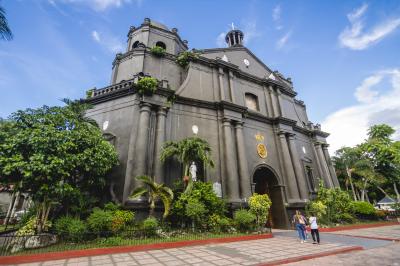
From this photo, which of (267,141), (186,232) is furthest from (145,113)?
(267,141)

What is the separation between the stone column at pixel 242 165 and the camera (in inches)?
534

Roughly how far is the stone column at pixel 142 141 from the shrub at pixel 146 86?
880mm

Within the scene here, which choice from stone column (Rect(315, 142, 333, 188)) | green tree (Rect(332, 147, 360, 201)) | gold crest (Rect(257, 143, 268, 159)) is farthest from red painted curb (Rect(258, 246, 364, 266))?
green tree (Rect(332, 147, 360, 201))

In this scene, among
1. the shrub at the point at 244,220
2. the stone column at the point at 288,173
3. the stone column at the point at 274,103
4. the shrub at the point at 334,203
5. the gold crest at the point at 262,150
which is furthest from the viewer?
the stone column at the point at 274,103

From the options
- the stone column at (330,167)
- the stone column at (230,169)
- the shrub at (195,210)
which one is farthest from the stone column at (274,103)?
the shrub at (195,210)

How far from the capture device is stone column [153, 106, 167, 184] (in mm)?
11805

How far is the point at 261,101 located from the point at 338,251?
14381mm

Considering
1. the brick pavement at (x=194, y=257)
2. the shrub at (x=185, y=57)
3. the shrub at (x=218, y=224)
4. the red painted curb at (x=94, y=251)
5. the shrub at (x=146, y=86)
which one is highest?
the shrub at (x=185, y=57)

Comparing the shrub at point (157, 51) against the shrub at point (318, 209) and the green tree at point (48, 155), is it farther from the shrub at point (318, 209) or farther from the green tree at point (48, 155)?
the shrub at point (318, 209)

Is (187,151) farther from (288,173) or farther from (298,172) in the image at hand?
(298,172)

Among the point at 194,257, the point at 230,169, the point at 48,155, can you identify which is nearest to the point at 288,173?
the point at 230,169

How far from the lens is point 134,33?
19.8 m

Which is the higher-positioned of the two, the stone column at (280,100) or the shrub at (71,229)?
the stone column at (280,100)

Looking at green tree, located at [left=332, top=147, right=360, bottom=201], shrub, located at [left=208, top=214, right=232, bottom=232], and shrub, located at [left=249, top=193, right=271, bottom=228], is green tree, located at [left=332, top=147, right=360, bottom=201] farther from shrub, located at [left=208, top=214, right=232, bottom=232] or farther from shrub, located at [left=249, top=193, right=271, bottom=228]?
shrub, located at [left=208, top=214, right=232, bottom=232]
